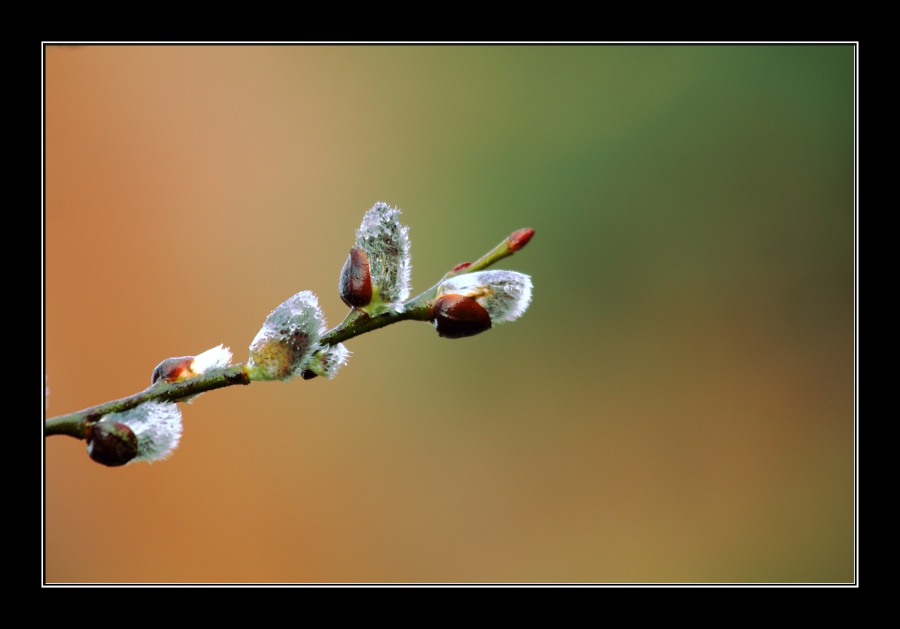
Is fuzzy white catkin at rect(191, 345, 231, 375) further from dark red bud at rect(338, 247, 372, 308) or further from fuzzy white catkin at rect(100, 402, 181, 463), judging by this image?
dark red bud at rect(338, 247, 372, 308)

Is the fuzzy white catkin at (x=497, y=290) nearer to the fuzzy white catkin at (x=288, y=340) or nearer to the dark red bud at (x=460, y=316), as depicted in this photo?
the dark red bud at (x=460, y=316)

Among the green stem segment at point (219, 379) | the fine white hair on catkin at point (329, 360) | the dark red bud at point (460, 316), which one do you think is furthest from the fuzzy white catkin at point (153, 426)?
the dark red bud at point (460, 316)

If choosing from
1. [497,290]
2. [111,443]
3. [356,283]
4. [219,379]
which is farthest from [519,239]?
[111,443]

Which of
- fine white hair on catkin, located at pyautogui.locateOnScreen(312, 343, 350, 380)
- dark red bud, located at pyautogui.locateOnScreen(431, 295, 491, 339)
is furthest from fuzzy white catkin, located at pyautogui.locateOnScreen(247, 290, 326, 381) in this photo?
dark red bud, located at pyautogui.locateOnScreen(431, 295, 491, 339)

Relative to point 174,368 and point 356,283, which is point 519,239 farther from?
point 174,368

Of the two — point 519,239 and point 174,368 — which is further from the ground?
point 519,239
